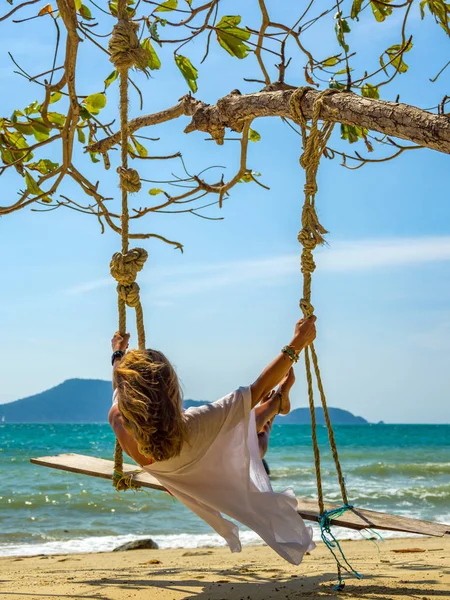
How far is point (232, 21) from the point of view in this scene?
3.43 metres

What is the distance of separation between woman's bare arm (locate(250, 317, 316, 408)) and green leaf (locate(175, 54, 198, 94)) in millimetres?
1668

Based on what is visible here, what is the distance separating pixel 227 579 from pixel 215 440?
3.95 ft

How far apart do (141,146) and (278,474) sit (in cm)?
1052

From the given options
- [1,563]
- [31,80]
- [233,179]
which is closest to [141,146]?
[233,179]

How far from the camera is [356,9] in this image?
3402mm

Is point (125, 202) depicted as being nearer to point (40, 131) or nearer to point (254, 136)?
point (40, 131)

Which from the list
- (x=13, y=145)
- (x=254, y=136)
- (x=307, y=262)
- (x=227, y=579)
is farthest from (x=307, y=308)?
(x=13, y=145)

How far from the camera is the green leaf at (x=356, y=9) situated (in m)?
3.36

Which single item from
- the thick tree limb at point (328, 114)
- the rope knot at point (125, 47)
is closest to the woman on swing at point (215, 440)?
the thick tree limb at point (328, 114)

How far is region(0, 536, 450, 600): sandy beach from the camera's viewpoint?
8.53 feet

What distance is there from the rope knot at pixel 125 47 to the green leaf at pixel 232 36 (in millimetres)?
621

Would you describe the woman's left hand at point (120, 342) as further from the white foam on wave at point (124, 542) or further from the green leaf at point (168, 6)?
the white foam on wave at point (124, 542)

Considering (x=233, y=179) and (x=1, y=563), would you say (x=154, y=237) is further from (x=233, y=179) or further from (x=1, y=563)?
(x=1, y=563)

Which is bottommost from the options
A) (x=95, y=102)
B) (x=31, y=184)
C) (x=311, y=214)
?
(x=311, y=214)
